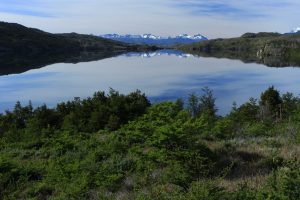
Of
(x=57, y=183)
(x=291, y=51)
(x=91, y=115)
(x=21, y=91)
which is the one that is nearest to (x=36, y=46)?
(x=291, y=51)

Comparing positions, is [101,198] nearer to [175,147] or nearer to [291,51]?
[175,147]

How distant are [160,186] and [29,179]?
411 centimetres

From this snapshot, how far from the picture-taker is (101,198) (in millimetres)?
6734

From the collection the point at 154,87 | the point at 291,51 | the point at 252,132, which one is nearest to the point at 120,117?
the point at 252,132

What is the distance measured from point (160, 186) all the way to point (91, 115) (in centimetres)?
1328

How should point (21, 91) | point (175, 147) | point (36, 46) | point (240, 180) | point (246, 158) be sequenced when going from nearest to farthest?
point (240, 180)
point (175, 147)
point (246, 158)
point (21, 91)
point (36, 46)

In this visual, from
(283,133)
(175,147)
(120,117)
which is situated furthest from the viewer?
(120,117)

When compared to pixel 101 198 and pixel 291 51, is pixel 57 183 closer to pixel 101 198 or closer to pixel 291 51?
pixel 101 198

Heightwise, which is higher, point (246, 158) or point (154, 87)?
point (246, 158)

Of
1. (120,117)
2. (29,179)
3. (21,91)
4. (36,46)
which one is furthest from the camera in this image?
(36,46)

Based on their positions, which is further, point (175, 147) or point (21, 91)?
point (21, 91)

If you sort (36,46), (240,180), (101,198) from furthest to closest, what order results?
1. (36,46)
2. (240,180)
3. (101,198)

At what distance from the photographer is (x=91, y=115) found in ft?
65.6

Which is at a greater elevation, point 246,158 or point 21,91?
point 246,158
